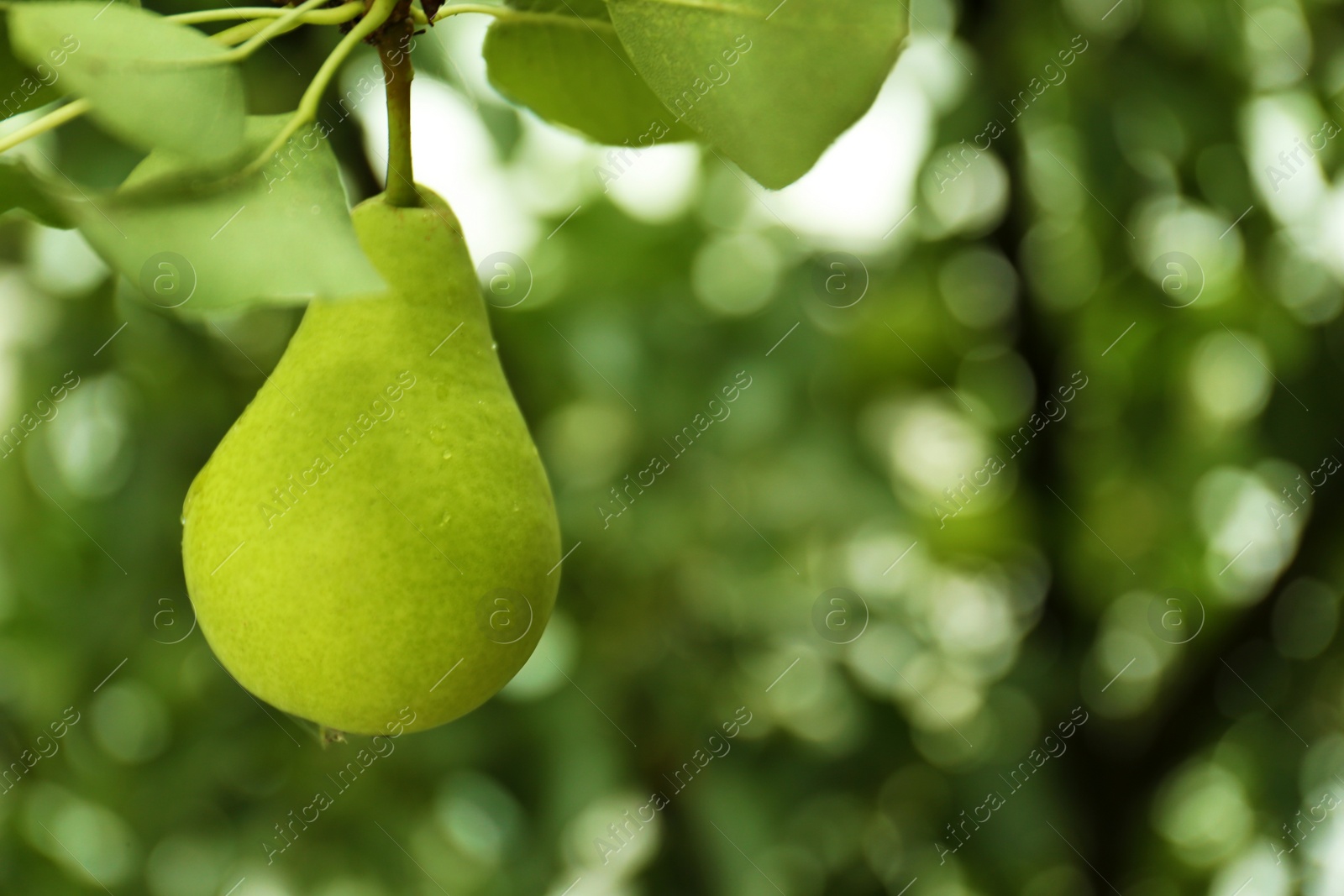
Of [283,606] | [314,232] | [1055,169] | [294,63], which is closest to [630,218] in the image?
[294,63]

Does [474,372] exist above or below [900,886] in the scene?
above

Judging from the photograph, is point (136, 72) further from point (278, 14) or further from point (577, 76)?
point (577, 76)

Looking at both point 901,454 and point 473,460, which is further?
point 901,454

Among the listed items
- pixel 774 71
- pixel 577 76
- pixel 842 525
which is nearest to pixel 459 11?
pixel 577 76

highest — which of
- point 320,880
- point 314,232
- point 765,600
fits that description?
point 314,232

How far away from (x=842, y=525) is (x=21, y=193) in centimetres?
120

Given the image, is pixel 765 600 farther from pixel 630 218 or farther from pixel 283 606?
pixel 283 606

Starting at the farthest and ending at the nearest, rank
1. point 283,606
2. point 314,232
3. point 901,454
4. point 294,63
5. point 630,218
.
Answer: point 901,454 < point 630,218 < point 294,63 < point 283,606 < point 314,232

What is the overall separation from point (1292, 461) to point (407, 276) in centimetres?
144

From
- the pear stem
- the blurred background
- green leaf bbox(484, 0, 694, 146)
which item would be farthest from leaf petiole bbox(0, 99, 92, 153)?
the blurred background

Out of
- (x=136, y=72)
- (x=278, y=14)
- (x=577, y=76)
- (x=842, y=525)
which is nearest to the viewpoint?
(x=136, y=72)

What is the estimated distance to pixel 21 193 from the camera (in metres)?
0.40

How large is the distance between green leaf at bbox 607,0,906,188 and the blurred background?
0.99 meters

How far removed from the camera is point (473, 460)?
1.65 ft
